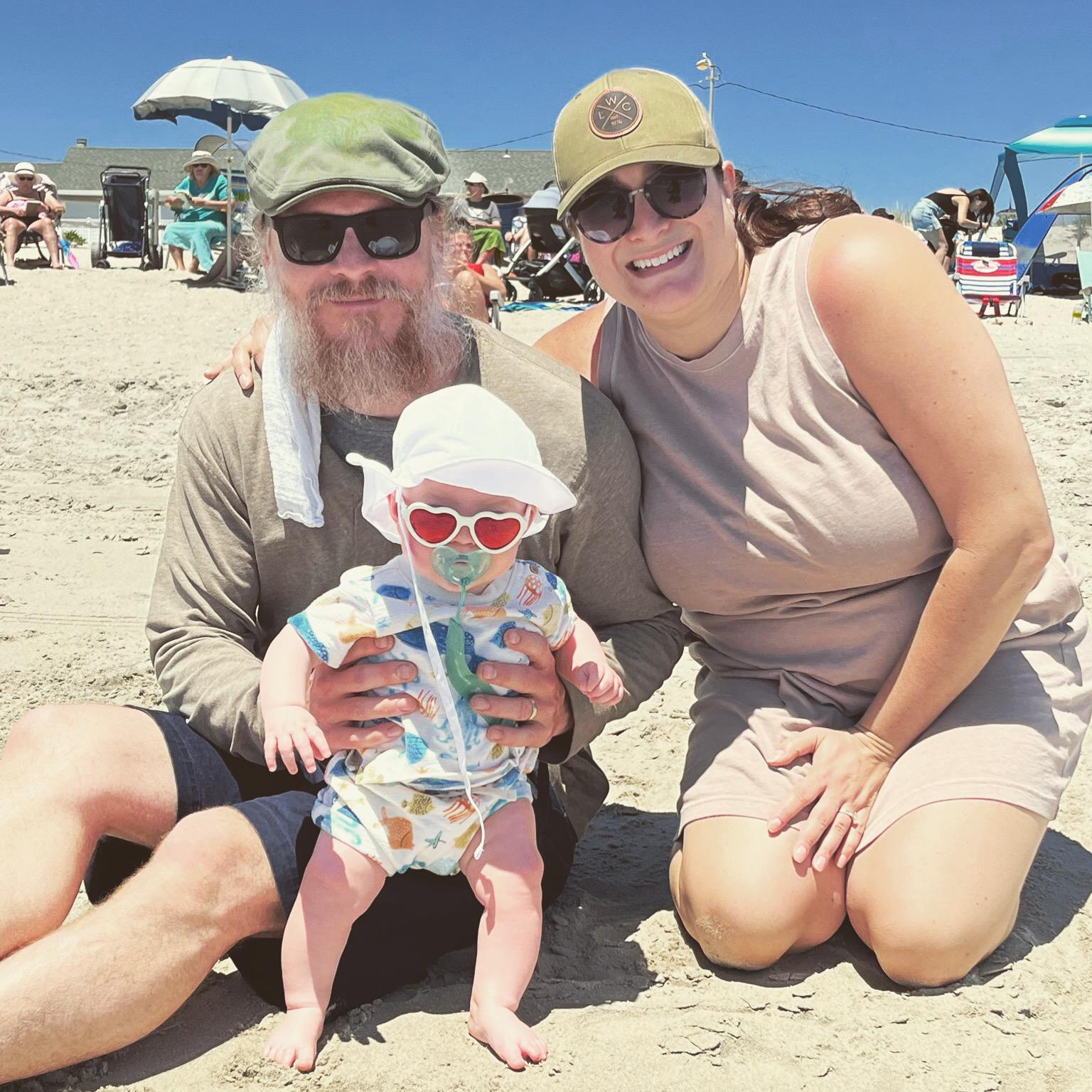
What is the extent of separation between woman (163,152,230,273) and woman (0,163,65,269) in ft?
5.67

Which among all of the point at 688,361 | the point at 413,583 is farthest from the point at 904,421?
the point at 413,583

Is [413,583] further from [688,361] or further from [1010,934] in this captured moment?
[1010,934]

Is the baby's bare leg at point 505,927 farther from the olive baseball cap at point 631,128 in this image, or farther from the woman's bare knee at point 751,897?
the olive baseball cap at point 631,128

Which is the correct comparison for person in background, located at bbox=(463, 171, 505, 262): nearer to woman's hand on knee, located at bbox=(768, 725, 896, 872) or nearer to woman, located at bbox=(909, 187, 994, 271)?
woman, located at bbox=(909, 187, 994, 271)

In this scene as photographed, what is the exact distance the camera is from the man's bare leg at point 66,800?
2109 millimetres

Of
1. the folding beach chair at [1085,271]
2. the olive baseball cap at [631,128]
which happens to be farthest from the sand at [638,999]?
the folding beach chair at [1085,271]

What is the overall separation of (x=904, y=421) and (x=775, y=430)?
289 mm

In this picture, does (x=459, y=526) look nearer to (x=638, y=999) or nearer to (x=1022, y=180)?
(x=638, y=999)

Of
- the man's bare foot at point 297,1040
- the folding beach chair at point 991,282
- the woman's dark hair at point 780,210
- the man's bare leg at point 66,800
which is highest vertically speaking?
the folding beach chair at point 991,282

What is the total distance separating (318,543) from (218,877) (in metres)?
0.78

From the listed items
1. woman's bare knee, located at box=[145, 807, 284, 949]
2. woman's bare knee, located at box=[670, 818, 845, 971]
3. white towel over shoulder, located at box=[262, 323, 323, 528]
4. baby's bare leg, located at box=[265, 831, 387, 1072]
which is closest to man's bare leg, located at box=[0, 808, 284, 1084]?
woman's bare knee, located at box=[145, 807, 284, 949]

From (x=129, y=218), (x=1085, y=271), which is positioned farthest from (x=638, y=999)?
(x=1085, y=271)

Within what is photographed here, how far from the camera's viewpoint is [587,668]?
240 centimetres

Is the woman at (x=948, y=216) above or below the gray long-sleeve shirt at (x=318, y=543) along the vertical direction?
above
